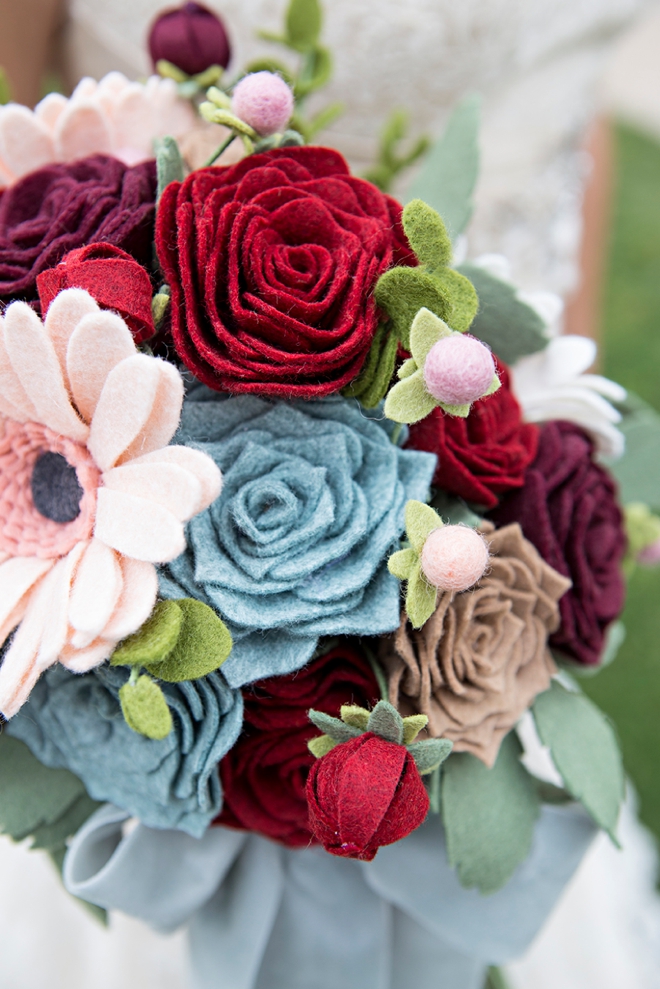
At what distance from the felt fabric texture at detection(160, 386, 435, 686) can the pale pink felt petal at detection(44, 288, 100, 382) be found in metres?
0.09

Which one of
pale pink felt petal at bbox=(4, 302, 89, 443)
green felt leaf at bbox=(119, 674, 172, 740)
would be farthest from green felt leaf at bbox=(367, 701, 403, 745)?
pale pink felt petal at bbox=(4, 302, 89, 443)

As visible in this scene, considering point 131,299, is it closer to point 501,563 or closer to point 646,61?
point 501,563

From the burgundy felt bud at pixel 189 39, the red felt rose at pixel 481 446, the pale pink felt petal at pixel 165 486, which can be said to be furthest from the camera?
the burgundy felt bud at pixel 189 39

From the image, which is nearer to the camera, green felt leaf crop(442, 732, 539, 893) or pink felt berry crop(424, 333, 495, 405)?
pink felt berry crop(424, 333, 495, 405)

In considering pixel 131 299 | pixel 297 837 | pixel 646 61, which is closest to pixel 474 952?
pixel 297 837

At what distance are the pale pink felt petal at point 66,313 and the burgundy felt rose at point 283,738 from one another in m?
0.22

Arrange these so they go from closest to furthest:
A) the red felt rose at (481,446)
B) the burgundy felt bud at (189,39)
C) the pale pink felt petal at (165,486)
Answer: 1. the pale pink felt petal at (165,486)
2. the red felt rose at (481,446)
3. the burgundy felt bud at (189,39)

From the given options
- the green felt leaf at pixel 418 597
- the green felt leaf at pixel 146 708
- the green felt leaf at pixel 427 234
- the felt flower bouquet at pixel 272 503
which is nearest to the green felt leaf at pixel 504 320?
the felt flower bouquet at pixel 272 503

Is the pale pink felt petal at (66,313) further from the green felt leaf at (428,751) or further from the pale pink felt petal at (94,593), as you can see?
the green felt leaf at (428,751)

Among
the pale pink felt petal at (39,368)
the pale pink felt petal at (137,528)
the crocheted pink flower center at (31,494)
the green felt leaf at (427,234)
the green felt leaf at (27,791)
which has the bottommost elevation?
the green felt leaf at (27,791)

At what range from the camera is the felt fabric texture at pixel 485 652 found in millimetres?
451

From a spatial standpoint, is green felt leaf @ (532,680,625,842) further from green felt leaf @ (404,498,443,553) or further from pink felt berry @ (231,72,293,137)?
pink felt berry @ (231,72,293,137)

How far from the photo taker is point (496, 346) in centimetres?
55

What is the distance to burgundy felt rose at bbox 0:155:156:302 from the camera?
441 mm
